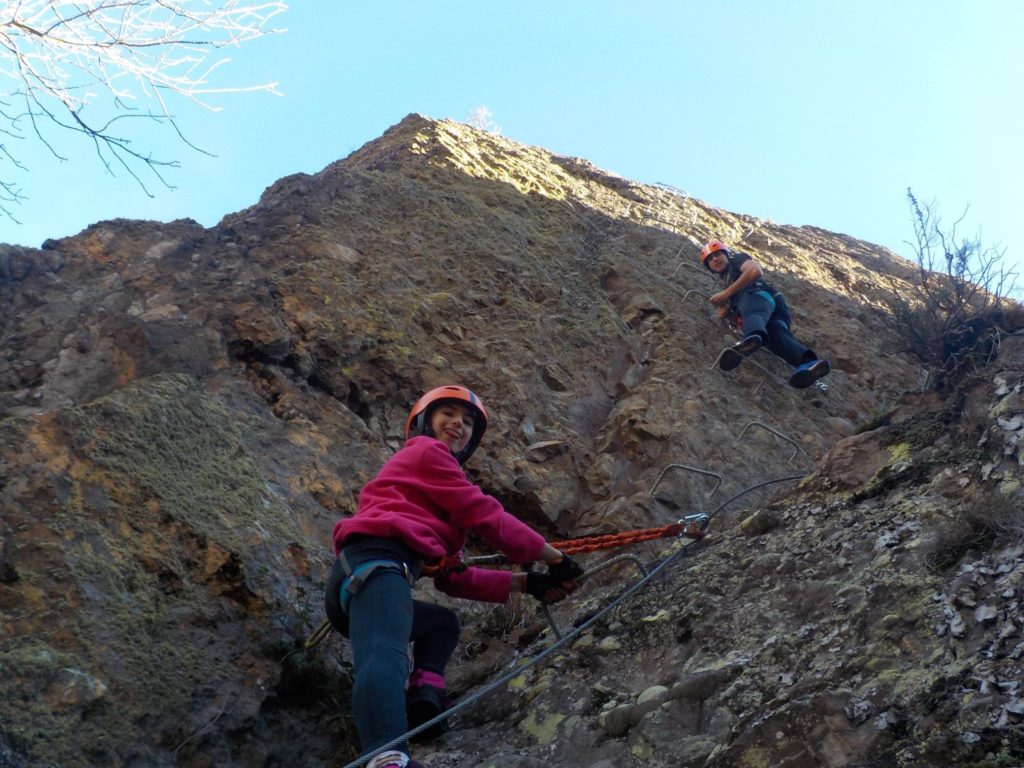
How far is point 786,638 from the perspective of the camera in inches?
139

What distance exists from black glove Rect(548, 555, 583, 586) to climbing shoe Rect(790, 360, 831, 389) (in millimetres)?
3758

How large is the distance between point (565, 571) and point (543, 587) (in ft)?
0.43

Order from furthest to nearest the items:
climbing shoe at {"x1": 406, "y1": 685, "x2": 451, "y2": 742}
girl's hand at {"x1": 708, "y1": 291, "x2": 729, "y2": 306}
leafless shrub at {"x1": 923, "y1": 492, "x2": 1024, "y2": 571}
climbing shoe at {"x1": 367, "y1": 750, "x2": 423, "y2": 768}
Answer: girl's hand at {"x1": 708, "y1": 291, "x2": 729, "y2": 306} → climbing shoe at {"x1": 406, "y1": 685, "x2": 451, "y2": 742} → leafless shrub at {"x1": 923, "y1": 492, "x2": 1024, "y2": 571} → climbing shoe at {"x1": 367, "y1": 750, "x2": 423, "y2": 768}

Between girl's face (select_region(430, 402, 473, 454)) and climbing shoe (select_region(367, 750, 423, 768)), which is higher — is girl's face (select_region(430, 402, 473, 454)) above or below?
above

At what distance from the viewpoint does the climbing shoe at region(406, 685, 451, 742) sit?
3.83m

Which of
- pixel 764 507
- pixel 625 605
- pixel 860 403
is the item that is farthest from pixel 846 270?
pixel 625 605

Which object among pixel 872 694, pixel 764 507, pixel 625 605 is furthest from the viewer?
pixel 764 507

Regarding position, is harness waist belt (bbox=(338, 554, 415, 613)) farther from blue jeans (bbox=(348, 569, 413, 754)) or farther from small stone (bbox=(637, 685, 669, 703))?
small stone (bbox=(637, 685, 669, 703))

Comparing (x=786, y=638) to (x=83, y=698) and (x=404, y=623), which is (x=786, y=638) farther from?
(x=83, y=698)

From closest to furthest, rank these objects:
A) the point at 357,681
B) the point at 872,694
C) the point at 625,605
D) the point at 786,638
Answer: the point at 872,694 < the point at 357,681 < the point at 786,638 < the point at 625,605

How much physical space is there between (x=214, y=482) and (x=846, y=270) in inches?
300

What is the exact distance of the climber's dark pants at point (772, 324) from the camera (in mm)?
7477

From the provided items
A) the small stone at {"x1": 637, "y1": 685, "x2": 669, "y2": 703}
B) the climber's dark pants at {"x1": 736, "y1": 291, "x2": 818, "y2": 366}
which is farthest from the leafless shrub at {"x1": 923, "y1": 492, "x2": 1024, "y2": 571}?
the climber's dark pants at {"x1": 736, "y1": 291, "x2": 818, "y2": 366}

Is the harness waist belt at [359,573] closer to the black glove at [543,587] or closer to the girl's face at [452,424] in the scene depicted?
the black glove at [543,587]
